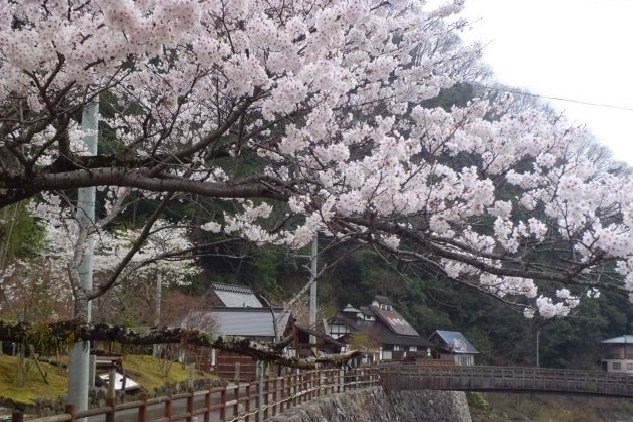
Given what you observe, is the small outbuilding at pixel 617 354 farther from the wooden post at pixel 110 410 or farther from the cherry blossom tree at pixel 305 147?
the wooden post at pixel 110 410

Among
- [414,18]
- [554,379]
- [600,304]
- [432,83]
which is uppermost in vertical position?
[414,18]

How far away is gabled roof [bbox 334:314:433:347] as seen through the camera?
1478 inches

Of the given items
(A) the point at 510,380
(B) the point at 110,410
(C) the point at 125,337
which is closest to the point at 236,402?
(B) the point at 110,410

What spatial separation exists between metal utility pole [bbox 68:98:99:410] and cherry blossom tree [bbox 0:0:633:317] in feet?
3.39

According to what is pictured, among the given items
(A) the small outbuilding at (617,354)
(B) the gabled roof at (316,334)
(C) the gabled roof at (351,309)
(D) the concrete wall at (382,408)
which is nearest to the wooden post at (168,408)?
(D) the concrete wall at (382,408)

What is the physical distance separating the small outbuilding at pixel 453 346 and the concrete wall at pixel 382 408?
6024 millimetres

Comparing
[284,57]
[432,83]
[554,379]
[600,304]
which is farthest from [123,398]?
[600,304]

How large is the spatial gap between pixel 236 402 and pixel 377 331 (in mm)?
29881

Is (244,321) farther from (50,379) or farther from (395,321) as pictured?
(395,321)

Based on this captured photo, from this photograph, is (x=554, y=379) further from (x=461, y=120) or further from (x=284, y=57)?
(x=284, y=57)

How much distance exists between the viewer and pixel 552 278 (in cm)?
444

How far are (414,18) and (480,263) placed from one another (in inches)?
165

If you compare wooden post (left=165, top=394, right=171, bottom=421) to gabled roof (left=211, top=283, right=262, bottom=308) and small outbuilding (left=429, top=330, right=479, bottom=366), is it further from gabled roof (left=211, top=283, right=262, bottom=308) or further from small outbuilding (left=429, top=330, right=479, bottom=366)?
small outbuilding (left=429, top=330, right=479, bottom=366)

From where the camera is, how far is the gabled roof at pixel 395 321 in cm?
3972
